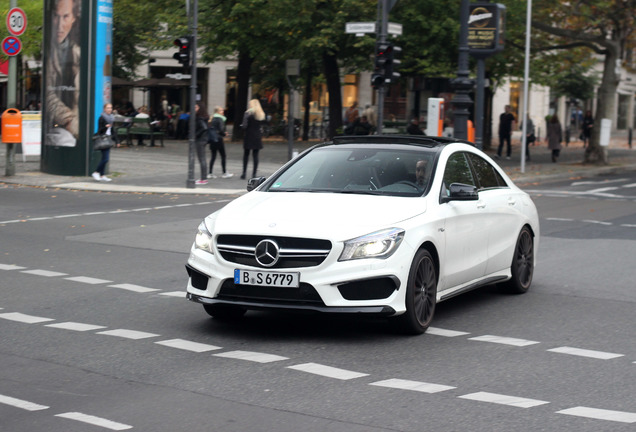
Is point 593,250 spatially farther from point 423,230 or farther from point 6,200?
point 6,200

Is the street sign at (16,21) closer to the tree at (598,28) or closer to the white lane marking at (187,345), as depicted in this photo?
the tree at (598,28)

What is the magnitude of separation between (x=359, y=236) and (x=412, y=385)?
57.3 inches

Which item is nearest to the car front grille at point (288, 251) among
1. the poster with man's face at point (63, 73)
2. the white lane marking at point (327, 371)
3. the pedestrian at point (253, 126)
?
the white lane marking at point (327, 371)

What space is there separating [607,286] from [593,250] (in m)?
2.91

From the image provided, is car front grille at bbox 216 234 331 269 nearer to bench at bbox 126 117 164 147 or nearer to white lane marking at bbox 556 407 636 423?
white lane marking at bbox 556 407 636 423

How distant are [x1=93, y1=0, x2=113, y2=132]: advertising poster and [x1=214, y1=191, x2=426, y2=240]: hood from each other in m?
17.6

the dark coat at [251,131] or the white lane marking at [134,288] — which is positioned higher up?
the dark coat at [251,131]

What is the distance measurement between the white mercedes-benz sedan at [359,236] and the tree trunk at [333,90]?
28.1 meters

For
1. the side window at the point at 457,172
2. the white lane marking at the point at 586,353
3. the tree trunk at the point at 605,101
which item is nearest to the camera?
the white lane marking at the point at 586,353

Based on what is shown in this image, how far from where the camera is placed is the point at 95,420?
547cm

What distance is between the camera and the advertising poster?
25078 mm

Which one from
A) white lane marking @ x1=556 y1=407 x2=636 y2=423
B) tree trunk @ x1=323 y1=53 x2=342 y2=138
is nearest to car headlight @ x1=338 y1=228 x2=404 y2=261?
white lane marking @ x1=556 y1=407 x2=636 y2=423

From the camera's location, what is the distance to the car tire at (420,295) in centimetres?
771

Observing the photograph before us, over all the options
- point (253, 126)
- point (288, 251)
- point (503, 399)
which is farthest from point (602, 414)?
point (253, 126)
